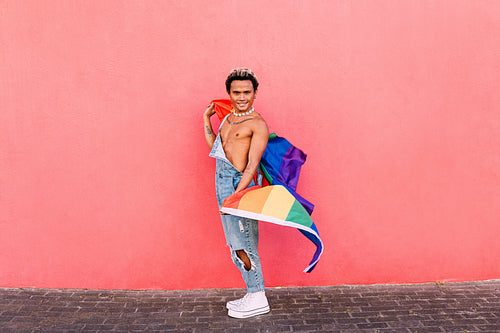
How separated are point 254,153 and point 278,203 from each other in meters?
0.47

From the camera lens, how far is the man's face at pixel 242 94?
328 centimetres

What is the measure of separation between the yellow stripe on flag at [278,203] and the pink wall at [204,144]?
0.85m

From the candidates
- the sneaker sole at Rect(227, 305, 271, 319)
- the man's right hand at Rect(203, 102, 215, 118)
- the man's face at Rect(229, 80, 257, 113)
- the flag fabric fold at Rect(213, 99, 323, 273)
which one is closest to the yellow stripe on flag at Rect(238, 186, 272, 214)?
the flag fabric fold at Rect(213, 99, 323, 273)

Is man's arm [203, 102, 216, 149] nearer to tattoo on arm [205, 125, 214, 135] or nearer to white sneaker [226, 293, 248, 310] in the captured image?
tattoo on arm [205, 125, 214, 135]

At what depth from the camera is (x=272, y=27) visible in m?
3.91

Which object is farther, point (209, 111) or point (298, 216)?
point (209, 111)

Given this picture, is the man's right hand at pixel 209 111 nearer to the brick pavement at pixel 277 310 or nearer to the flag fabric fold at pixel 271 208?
the flag fabric fold at pixel 271 208

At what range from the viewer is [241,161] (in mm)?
3379

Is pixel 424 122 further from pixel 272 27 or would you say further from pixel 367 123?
pixel 272 27

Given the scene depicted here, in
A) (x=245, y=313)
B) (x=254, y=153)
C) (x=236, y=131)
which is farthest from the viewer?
(x=245, y=313)

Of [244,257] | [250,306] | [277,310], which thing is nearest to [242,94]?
[244,257]

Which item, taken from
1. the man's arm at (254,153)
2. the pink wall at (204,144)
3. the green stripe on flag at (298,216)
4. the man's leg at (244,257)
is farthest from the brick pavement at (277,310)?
the man's arm at (254,153)

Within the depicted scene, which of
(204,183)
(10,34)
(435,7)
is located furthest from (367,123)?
(10,34)

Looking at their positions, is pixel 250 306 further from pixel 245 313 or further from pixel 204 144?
pixel 204 144
